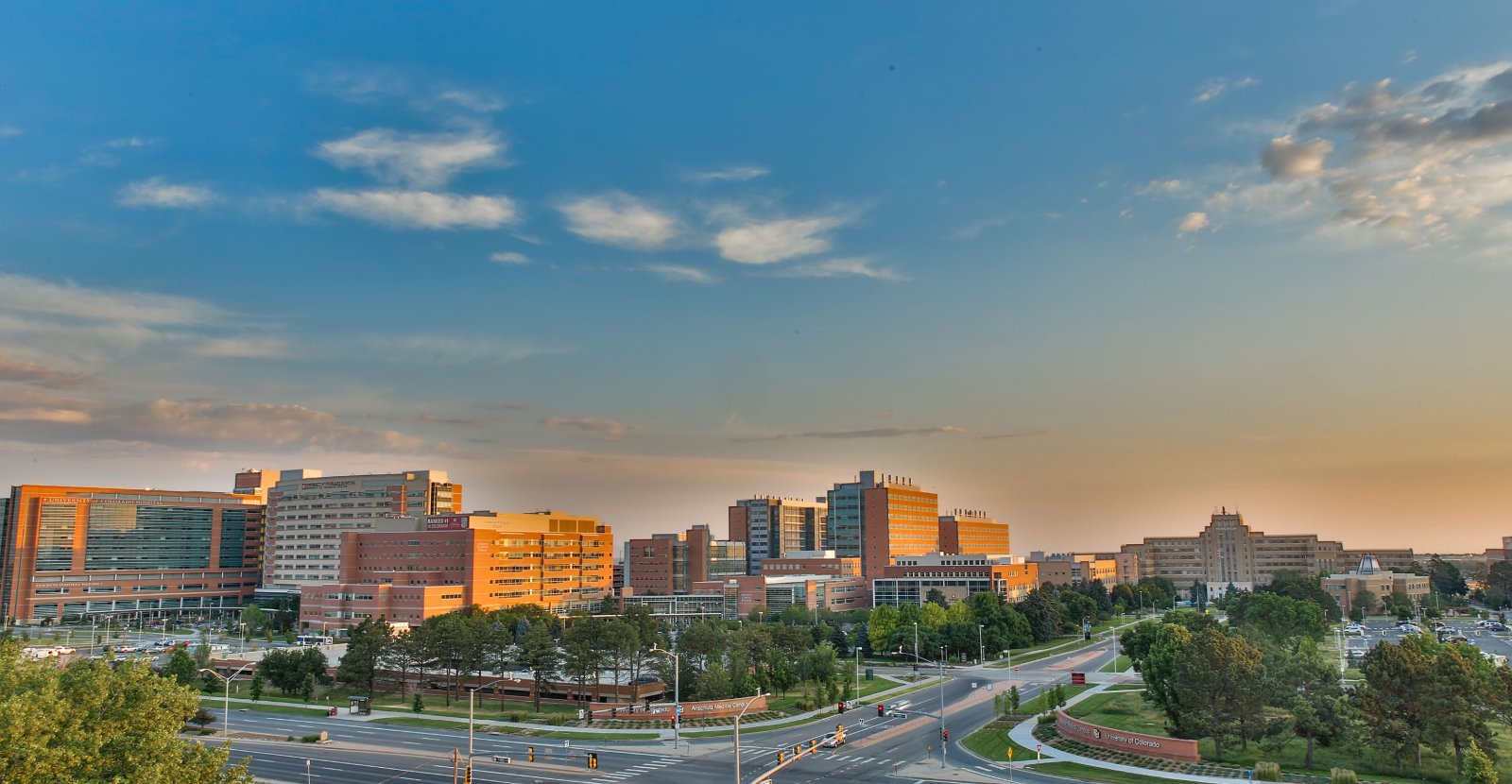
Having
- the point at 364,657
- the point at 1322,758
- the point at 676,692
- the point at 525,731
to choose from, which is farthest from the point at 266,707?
the point at 1322,758

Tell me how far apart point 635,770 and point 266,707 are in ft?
172

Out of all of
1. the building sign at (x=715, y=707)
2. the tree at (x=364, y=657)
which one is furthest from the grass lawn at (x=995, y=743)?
the tree at (x=364, y=657)

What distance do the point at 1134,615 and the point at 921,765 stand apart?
14974 cm

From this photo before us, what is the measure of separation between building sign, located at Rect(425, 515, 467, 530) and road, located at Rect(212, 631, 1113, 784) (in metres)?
76.8

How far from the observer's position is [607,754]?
231 ft

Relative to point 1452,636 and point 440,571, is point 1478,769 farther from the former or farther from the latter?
point 440,571

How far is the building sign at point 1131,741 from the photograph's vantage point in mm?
65688

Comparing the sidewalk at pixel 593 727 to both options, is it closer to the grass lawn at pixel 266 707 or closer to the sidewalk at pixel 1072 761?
the grass lawn at pixel 266 707

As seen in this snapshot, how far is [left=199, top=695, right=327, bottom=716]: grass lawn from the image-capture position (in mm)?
93188

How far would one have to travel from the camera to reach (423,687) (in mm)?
102188

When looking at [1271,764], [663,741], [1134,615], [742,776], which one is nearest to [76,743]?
[742,776]

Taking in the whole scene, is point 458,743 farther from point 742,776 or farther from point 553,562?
point 553,562

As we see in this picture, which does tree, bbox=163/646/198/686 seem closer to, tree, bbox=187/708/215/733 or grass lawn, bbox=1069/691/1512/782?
tree, bbox=187/708/215/733

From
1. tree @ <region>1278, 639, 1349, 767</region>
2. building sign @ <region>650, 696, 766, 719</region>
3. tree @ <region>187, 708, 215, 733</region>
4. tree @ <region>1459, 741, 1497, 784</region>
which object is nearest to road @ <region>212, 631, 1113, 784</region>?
tree @ <region>187, 708, 215, 733</region>
